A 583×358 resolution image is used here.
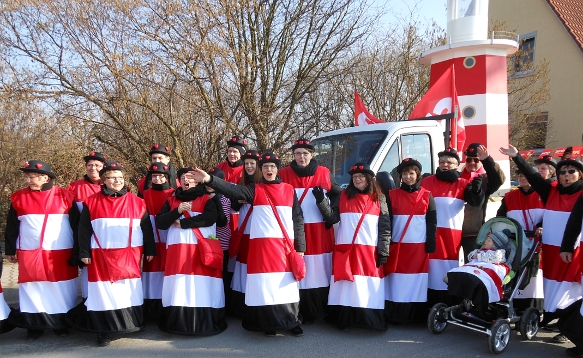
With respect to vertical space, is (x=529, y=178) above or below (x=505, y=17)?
below

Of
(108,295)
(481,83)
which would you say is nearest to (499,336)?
(108,295)

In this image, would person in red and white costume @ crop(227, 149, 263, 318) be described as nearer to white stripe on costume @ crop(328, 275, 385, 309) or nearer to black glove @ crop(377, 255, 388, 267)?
white stripe on costume @ crop(328, 275, 385, 309)

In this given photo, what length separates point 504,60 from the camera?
41.0 ft

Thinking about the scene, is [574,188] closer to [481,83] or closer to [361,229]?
[361,229]

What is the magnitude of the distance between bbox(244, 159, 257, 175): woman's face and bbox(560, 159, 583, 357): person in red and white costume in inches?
135

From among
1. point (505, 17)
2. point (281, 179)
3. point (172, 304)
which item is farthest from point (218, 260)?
point (505, 17)

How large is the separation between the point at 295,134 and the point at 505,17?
53.7 feet

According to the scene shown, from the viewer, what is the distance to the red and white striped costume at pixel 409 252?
5508 mm

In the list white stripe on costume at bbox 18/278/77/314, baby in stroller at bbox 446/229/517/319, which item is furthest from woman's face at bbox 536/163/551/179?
white stripe on costume at bbox 18/278/77/314

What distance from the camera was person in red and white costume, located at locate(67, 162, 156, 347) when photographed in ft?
A: 16.1

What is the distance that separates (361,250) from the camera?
5289 mm

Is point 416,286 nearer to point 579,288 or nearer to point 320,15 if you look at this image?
point 579,288

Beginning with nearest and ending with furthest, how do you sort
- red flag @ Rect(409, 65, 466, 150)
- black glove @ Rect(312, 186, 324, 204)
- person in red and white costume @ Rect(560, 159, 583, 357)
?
person in red and white costume @ Rect(560, 159, 583, 357)
black glove @ Rect(312, 186, 324, 204)
red flag @ Rect(409, 65, 466, 150)

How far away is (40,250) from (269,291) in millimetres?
2447
